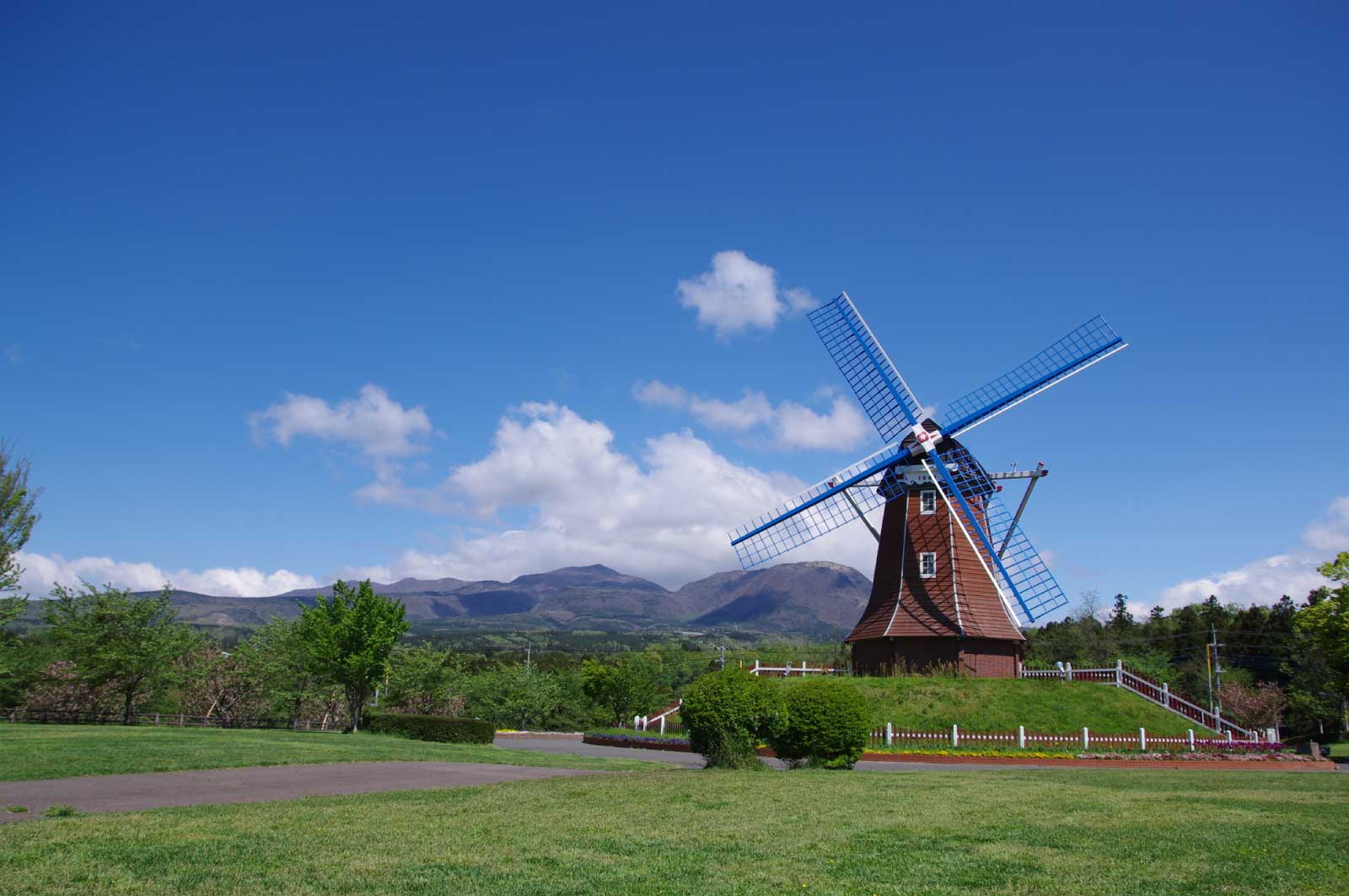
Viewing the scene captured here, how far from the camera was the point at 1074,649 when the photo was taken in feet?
240

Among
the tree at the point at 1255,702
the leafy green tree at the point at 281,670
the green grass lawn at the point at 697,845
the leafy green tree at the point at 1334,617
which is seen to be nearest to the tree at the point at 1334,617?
the leafy green tree at the point at 1334,617

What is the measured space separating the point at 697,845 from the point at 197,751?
50.5 ft

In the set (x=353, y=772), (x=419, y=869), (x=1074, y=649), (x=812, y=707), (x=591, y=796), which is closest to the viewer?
(x=419, y=869)

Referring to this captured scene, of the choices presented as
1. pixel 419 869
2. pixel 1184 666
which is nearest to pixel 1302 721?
pixel 1184 666

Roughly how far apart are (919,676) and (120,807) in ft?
97.2

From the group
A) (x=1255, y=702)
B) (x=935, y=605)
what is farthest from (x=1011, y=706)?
(x=1255, y=702)

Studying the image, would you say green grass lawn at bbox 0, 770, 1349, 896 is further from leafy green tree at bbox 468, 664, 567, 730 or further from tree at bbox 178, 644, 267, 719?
leafy green tree at bbox 468, 664, 567, 730

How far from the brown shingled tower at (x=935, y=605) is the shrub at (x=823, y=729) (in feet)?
53.5

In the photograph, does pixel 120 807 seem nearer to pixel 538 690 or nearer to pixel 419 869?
pixel 419 869

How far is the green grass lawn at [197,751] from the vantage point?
55.6 feet

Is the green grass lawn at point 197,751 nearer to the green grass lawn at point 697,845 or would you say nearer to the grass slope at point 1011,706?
the green grass lawn at point 697,845

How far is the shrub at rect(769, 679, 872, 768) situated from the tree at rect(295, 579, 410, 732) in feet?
51.9

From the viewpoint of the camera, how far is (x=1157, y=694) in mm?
36406

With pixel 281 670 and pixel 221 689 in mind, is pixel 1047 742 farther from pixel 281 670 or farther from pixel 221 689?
pixel 221 689
